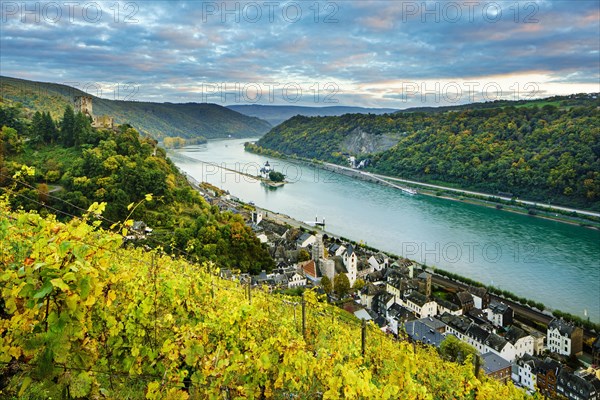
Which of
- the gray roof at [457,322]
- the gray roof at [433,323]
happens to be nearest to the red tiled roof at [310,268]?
the gray roof at [433,323]

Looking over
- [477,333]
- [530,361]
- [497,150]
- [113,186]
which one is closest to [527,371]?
[530,361]

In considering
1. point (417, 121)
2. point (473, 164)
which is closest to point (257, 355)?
point (473, 164)

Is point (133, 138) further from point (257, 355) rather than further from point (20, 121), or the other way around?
point (257, 355)

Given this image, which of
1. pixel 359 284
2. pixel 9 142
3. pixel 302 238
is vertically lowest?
pixel 359 284

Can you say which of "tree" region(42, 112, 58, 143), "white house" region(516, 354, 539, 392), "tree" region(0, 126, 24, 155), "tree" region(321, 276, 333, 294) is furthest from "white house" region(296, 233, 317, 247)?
"tree" region(42, 112, 58, 143)

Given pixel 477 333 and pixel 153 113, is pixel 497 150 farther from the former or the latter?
pixel 153 113

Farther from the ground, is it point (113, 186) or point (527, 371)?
point (113, 186)

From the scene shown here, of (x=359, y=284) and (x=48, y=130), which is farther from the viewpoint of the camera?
(x=48, y=130)
